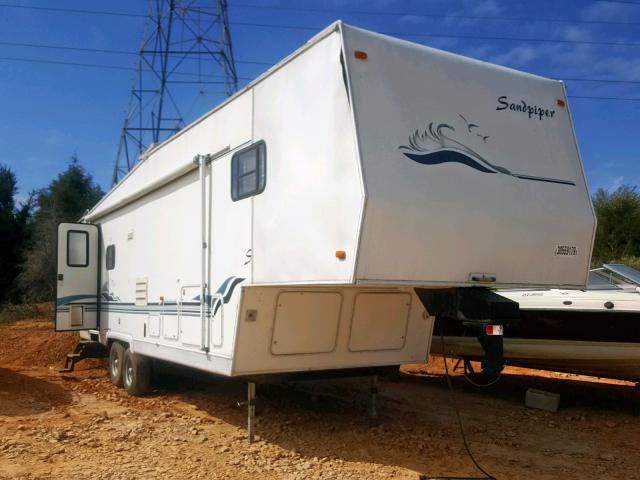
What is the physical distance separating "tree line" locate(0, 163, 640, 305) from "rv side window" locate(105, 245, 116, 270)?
1272 cm

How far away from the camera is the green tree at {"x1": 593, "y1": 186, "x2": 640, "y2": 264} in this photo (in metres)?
20.8

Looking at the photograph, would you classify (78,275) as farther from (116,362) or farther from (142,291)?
(142,291)

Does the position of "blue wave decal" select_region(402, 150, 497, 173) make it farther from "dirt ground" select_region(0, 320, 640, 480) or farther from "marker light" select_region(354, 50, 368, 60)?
"dirt ground" select_region(0, 320, 640, 480)

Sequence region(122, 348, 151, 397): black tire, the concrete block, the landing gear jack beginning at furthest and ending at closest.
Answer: the landing gear jack → region(122, 348, 151, 397): black tire → the concrete block

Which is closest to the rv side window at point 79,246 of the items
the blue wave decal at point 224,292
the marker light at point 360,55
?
the blue wave decal at point 224,292

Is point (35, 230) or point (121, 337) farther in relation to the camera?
point (35, 230)

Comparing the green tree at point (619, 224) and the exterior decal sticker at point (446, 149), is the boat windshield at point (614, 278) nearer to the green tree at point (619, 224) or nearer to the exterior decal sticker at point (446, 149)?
the exterior decal sticker at point (446, 149)

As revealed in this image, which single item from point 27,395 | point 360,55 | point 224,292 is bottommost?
point 27,395

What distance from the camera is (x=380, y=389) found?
859cm

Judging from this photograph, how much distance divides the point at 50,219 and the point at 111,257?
15.5 m

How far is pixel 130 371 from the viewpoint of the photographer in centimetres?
811

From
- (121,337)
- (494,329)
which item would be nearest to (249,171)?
(494,329)

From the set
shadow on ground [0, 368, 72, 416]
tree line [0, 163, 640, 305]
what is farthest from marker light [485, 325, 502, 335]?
tree line [0, 163, 640, 305]

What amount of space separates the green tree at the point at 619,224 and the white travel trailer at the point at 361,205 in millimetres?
16747
